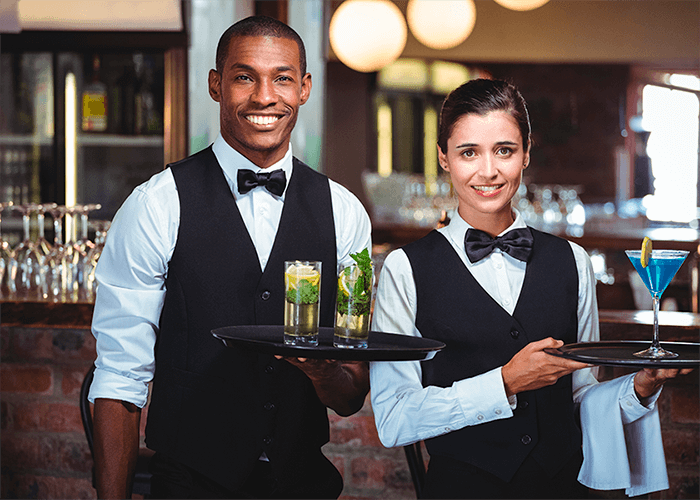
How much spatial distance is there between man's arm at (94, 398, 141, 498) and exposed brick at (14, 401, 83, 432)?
98cm

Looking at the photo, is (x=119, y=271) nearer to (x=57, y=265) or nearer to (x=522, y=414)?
(x=522, y=414)

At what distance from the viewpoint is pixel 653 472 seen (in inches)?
61.4

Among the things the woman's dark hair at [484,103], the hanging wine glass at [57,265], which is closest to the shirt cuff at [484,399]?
the woman's dark hair at [484,103]

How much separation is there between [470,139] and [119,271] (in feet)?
2.41

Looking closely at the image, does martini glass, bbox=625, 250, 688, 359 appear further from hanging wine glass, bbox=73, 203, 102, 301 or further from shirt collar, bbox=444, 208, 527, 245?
hanging wine glass, bbox=73, 203, 102, 301

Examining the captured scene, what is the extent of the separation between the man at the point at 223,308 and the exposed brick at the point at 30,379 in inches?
40.0

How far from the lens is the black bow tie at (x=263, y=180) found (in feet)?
5.12

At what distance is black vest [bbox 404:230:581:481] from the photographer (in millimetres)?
1500

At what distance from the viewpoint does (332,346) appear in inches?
55.3

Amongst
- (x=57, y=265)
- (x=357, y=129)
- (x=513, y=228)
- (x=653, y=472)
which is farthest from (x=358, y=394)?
(x=357, y=129)

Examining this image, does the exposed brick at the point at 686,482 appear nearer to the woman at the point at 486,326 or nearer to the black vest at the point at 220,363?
the woman at the point at 486,326

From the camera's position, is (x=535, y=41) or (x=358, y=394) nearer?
(x=358, y=394)

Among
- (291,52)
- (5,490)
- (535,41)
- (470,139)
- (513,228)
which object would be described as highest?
(535,41)

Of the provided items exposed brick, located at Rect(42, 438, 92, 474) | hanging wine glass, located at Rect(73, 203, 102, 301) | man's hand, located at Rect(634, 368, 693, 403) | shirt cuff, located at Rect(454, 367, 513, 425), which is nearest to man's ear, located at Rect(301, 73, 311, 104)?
shirt cuff, located at Rect(454, 367, 513, 425)
